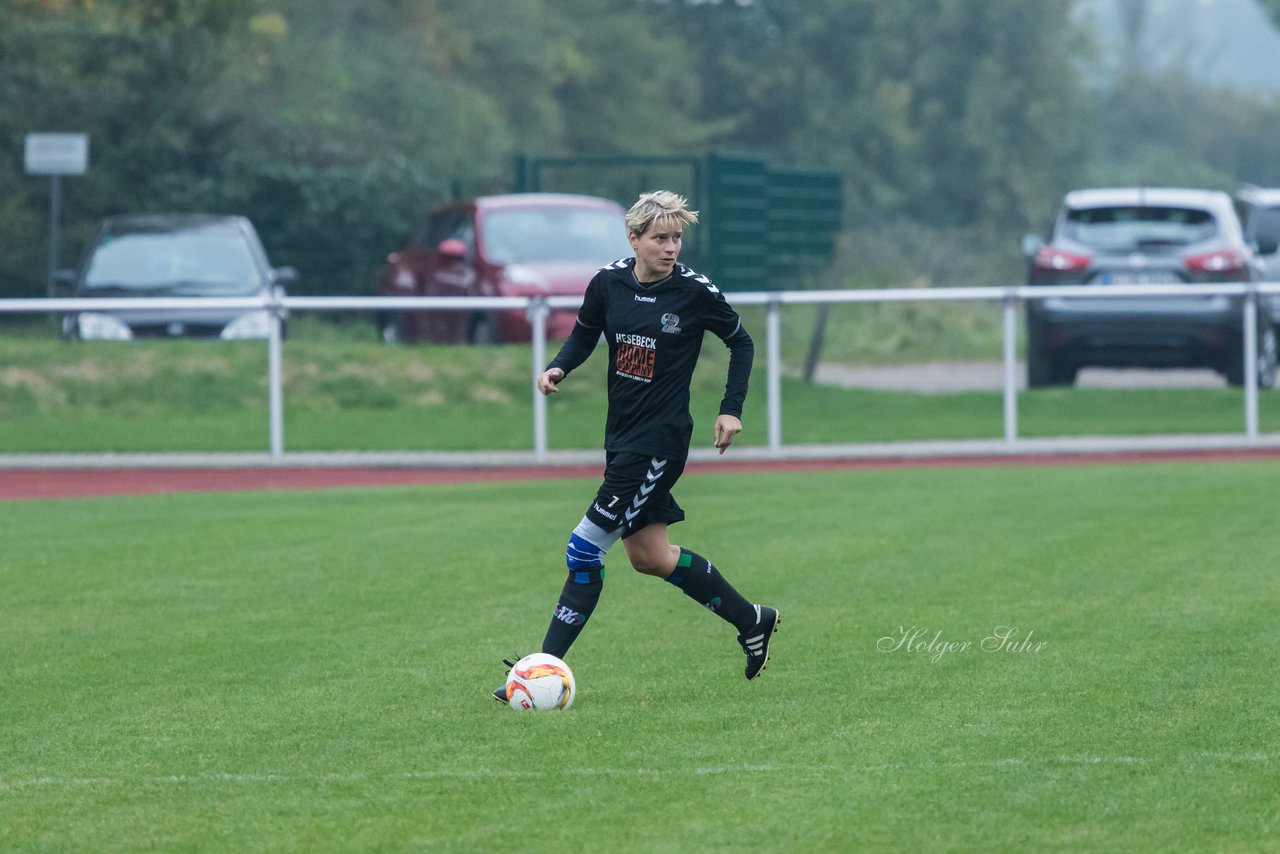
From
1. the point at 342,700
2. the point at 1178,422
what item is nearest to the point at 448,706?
the point at 342,700

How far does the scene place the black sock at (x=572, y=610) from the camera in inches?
285

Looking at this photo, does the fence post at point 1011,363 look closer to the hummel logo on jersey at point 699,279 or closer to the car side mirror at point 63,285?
the car side mirror at point 63,285

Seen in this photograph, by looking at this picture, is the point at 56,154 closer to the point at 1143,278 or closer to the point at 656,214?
the point at 1143,278

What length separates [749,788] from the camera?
5.76 m

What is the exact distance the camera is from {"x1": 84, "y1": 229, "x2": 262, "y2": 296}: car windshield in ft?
64.5

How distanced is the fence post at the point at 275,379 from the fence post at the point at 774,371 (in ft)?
12.8

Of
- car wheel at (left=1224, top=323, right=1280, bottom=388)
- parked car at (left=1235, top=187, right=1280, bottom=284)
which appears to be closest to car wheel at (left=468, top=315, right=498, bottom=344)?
car wheel at (left=1224, top=323, right=1280, bottom=388)

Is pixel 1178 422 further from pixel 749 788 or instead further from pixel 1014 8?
pixel 1014 8

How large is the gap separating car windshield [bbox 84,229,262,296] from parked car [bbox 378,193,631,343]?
1.93 meters

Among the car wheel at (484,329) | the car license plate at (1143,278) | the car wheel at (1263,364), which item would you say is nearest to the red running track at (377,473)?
the car wheel at (1263,364)

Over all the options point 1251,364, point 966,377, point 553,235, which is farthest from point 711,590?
point 553,235

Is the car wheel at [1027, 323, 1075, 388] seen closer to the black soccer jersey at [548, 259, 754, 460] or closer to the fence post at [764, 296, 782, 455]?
the fence post at [764, 296, 782, 455]

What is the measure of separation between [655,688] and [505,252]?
13.2m

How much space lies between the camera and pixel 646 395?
721cm
